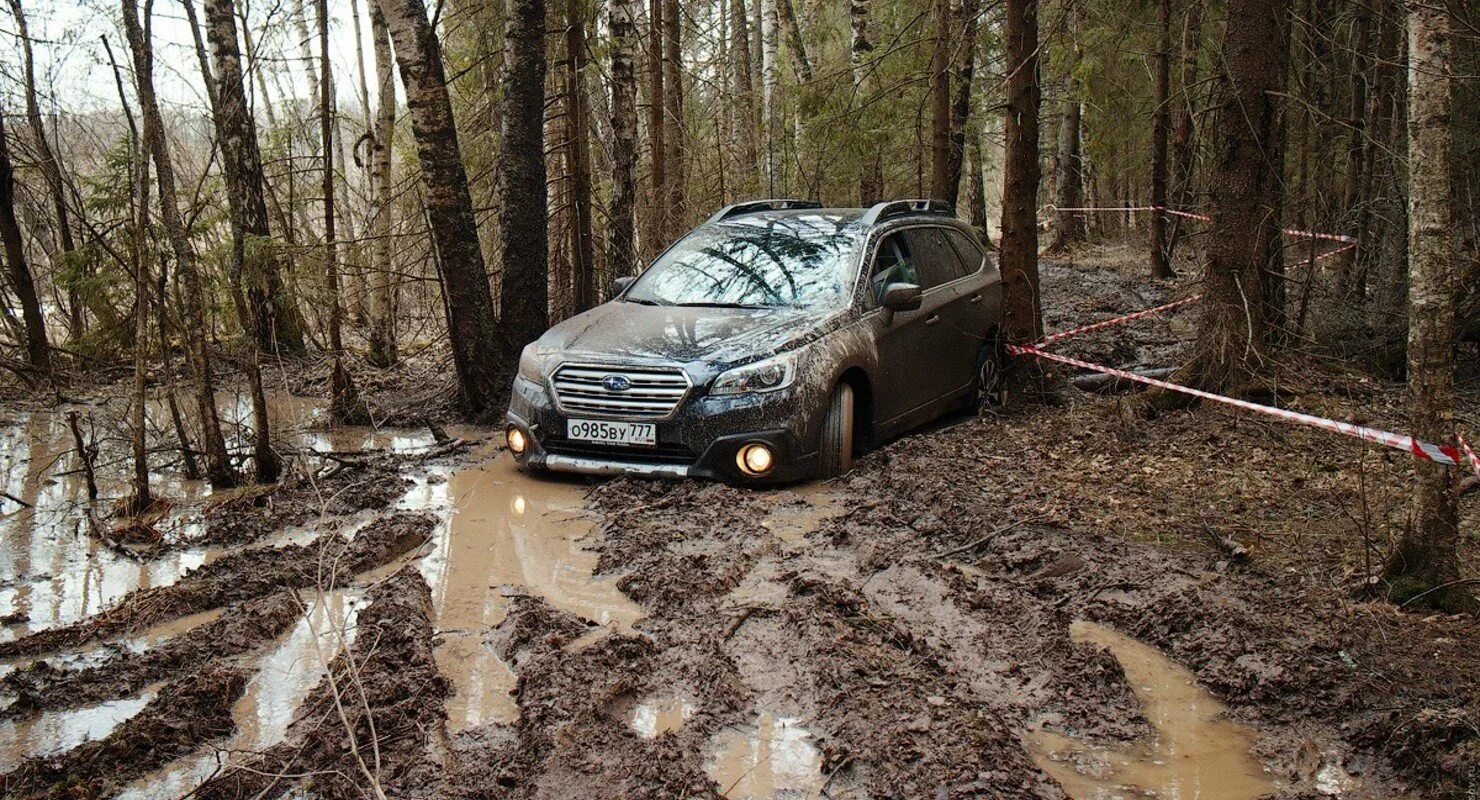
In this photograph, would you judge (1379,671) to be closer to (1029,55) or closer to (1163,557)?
(1163,557)

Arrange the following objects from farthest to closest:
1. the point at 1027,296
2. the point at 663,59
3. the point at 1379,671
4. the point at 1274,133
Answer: the point at 663,59 → the point at 1027,296 → the point at 1274,133 → the point at 1379,671

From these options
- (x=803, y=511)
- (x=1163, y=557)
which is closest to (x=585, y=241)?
(x=803, y=511)

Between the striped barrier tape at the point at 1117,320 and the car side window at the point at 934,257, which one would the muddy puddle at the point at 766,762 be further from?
the striped barrier tape at the point at 1117,320

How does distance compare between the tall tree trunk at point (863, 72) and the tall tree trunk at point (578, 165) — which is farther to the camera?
the tall tree trunk at point (863, 72)

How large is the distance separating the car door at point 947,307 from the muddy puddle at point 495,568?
10.3 ft

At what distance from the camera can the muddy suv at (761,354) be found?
286 inches

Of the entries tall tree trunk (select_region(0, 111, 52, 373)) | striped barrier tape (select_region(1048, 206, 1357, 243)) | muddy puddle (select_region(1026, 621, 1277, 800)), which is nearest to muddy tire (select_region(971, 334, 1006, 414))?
striped barrier tape (select_region(1048, 206, 1357, 243))

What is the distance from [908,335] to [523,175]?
4073 millimetres

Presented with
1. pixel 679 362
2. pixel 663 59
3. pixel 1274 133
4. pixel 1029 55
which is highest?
pixel 663 59

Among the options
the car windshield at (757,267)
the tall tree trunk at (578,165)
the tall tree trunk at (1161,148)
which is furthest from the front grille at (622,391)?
the tall tree trunk at (1161,148)

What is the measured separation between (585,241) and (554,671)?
352 inches

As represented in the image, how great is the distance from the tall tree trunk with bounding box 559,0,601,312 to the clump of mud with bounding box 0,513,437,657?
653 cm

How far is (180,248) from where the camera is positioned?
7.46 m

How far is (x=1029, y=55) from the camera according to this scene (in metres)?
9.02
